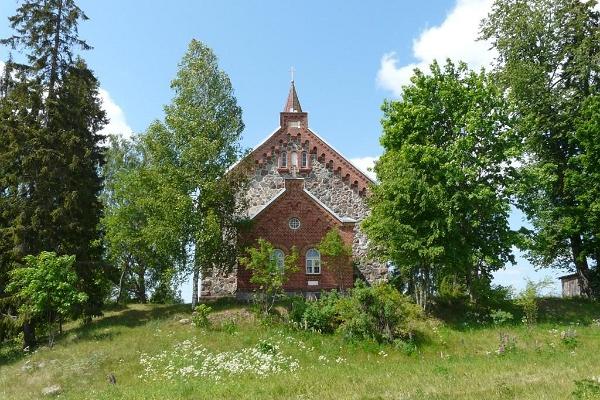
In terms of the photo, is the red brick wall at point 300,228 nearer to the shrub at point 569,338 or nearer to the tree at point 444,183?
the tree at point 444,183

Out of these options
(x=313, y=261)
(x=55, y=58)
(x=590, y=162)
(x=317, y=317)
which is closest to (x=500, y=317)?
(x=317, y=317)

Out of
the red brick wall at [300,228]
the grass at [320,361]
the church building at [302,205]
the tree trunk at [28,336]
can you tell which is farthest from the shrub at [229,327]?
the tree trunk at [28,336]

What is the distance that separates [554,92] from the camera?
2988 cm

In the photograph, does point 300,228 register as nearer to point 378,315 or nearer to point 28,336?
point 378,315

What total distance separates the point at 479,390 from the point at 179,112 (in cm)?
2059

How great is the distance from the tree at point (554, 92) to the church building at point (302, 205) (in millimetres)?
9719

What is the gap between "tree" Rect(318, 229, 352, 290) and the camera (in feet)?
95.2

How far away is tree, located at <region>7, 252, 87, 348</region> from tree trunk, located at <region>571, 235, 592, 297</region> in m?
25.2

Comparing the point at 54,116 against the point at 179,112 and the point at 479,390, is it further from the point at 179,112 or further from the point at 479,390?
the point at 479,390

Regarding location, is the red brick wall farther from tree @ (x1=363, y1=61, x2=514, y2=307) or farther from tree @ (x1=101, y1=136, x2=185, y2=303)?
tree @ (x1=101, y1=136, x2=185, y2=303)

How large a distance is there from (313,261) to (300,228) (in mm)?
1928

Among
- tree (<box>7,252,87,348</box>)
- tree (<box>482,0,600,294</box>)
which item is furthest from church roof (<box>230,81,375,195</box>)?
tree (<box>7,252,87,348</box>)

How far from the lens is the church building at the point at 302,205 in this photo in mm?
29969

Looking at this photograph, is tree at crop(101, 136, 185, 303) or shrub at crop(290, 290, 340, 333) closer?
shrub at crop(290, 290, 340, 333)
